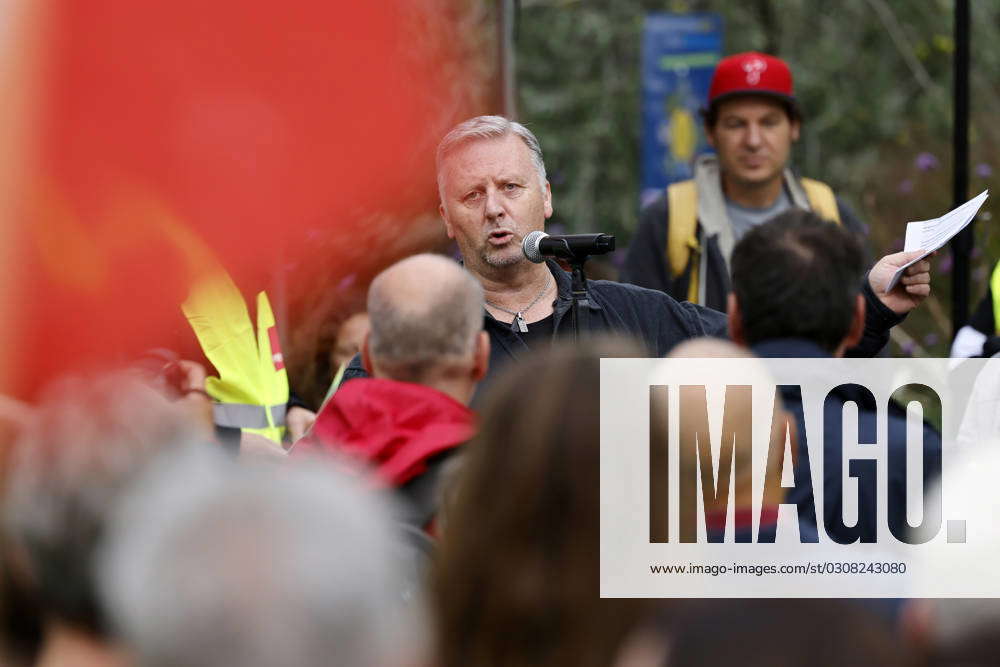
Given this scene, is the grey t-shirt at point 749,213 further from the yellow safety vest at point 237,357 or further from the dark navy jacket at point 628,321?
the yellow safety vest at point 237,357

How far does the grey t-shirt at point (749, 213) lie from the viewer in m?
5.22

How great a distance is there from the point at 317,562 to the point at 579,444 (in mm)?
480

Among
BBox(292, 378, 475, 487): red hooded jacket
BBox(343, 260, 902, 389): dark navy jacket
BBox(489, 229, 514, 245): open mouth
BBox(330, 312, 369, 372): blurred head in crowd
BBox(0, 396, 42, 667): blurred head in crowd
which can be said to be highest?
BBox(489, 229, 514, 245): open mouth

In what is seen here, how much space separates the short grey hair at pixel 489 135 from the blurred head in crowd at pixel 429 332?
147 cm

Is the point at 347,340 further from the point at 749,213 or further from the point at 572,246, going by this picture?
the point at 572,246

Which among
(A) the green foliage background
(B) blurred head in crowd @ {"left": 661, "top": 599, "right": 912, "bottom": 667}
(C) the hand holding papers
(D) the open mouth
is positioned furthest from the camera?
(A) the green foliage background

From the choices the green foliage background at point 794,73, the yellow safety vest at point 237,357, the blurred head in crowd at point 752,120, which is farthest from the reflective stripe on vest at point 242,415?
the green foliage background at point 794,73

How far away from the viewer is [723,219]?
17.0ft

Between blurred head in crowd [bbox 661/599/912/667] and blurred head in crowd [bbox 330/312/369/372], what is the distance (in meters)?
3.54

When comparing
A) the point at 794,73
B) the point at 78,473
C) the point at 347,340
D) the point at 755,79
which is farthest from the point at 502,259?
the point at 794,73

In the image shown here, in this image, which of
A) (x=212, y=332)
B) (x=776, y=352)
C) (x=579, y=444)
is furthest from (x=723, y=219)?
(x=579, y=444)

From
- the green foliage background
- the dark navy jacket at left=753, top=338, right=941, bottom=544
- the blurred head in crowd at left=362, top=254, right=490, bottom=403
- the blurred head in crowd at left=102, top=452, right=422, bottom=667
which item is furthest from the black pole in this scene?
the green foliage background

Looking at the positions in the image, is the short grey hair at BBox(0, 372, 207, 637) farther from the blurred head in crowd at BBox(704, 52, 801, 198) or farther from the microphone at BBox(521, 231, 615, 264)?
the blurred head in crowd at BBox(704, 52, 801, 198)

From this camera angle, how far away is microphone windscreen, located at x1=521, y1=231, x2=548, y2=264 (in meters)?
3.78
